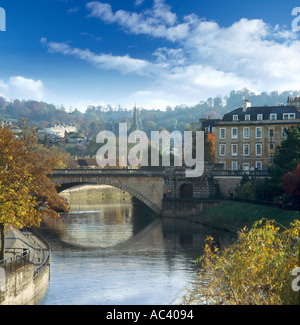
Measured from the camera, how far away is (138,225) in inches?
3748

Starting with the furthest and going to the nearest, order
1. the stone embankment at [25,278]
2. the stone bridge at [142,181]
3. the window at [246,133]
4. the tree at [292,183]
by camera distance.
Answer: the window at [246,133]
the stone bridge at [142,181]
the tree at [292,183]
the stone embankment at [25,278]

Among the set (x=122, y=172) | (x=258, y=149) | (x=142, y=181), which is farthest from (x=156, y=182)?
(x=258, y=149)

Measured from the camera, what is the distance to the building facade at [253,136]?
363ft

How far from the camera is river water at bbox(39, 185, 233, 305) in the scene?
48.2 meters

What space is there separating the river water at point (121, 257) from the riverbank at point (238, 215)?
2320 millimetres

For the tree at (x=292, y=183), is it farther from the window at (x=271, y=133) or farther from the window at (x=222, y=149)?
the window at (x=222, y=149)

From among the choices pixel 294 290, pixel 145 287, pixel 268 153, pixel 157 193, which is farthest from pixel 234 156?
pixel 294 290

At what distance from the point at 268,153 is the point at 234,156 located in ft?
23.0

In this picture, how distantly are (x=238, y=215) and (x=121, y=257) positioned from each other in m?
26.9

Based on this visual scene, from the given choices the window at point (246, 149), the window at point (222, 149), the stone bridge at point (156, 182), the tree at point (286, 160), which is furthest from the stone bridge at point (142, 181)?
the tree at point (286, 160)

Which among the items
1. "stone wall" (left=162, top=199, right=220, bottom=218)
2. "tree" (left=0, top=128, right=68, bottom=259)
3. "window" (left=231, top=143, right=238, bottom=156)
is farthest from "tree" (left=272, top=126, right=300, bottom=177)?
"tree" (left=0, top=128, right=68, bottom=259)

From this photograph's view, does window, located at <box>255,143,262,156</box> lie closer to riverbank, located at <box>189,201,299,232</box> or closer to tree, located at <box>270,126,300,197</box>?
riverbank, located at <box>189,201,299,232</box>
